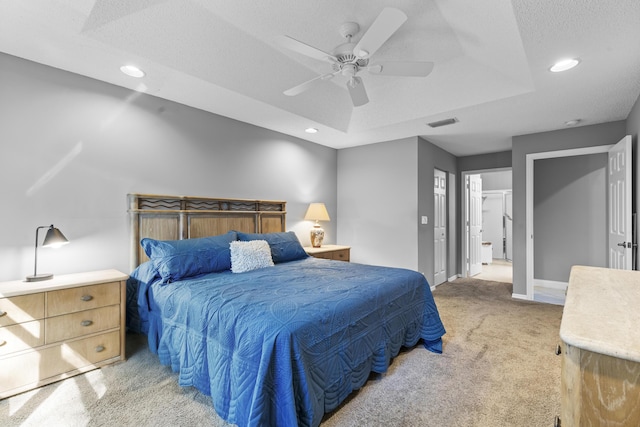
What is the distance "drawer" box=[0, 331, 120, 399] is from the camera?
199 cm

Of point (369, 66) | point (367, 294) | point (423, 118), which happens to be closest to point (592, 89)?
point (423, 118)

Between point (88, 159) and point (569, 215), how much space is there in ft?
21.9

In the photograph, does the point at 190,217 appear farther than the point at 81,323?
Yes

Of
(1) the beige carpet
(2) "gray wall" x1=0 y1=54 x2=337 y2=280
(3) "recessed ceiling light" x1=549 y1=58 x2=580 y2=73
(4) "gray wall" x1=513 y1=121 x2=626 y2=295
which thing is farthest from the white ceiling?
(1) the beige carpet

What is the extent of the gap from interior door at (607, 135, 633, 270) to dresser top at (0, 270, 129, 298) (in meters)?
4.77

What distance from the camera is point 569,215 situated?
5.06m

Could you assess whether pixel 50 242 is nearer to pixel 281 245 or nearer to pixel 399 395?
pixel 281 245

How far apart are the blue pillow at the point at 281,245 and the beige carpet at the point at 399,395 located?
1402 mm

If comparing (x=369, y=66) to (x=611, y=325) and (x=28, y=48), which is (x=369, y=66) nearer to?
(x=611, y=325)

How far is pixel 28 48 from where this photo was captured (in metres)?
2.30

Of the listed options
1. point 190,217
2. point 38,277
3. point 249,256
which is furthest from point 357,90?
point 38,277

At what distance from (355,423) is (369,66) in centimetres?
231

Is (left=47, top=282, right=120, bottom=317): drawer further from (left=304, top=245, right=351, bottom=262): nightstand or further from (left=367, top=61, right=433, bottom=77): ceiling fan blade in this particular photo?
(left=367, top=61, right=433, bottom=77): ceiling fan blade

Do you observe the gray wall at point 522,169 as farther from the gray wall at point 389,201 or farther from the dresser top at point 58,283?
the dresser top at point 58,283
